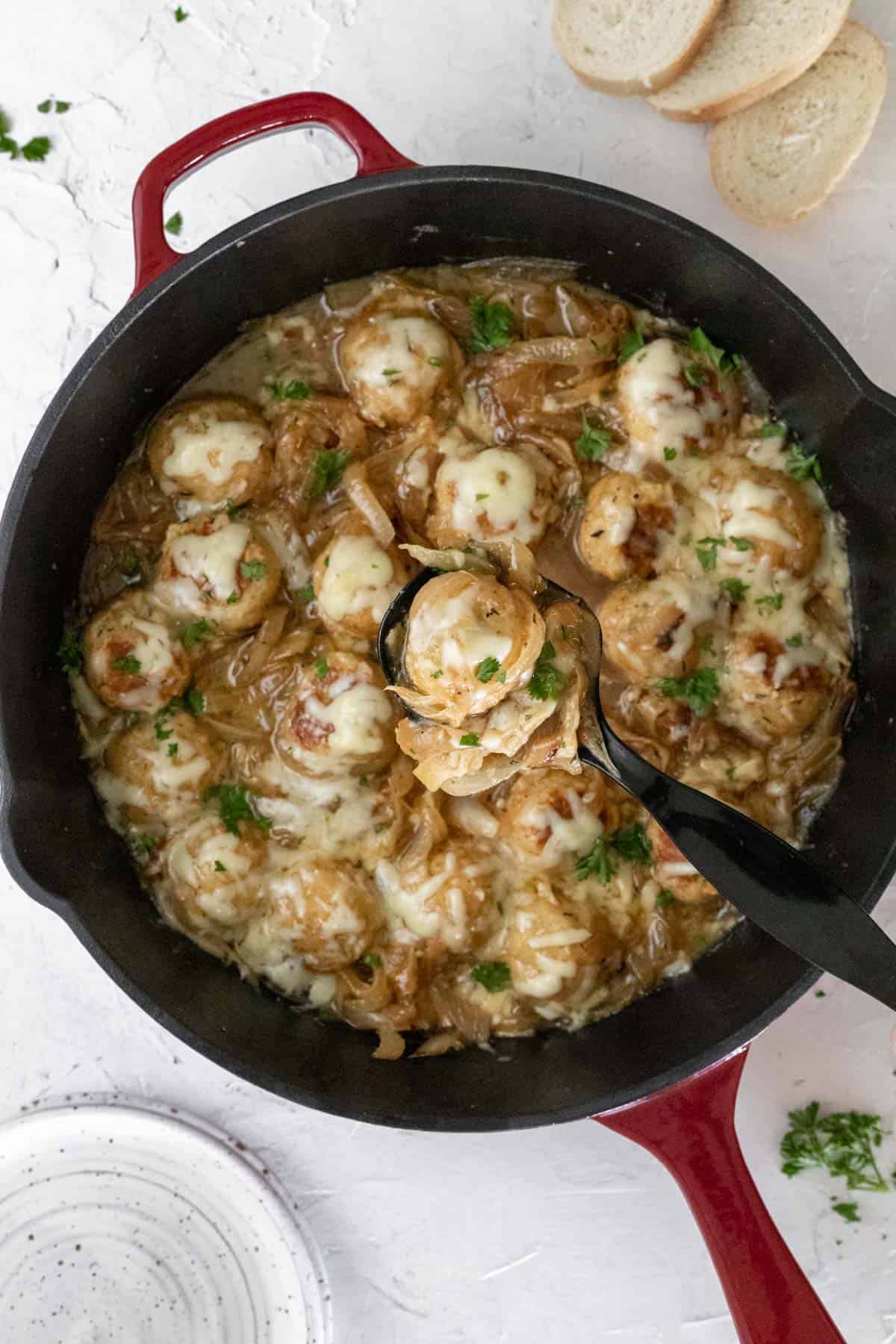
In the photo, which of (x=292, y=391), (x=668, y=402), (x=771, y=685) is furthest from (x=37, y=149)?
(x=771, y=685)

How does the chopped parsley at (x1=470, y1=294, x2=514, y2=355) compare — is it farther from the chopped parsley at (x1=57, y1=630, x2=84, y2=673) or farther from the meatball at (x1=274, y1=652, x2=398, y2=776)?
the chopped parsley at (x1=57, y1=630, x2=84, y2=673)

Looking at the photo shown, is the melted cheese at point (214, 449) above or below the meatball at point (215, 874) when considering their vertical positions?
above

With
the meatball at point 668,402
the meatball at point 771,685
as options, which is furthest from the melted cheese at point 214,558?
the meatball at point 771,685

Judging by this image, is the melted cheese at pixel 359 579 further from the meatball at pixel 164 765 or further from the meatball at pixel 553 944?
the meatball at pixel 553 944

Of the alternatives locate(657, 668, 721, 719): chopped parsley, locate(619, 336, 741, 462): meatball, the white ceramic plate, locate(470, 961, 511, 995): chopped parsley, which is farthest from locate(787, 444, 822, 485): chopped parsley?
the white ceramic plate

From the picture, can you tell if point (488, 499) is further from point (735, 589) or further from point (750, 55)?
point (750, 55)

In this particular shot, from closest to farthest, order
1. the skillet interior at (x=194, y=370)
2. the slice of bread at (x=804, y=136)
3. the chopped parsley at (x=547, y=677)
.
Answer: the chopped parsley at (x=547, y=677)
the skillet interior at (x=194, y=370)
the slice of bread at (x=804, y=136)

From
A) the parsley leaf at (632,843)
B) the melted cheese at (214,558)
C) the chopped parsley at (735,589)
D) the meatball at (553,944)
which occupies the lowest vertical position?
the meatball at (553,944)
